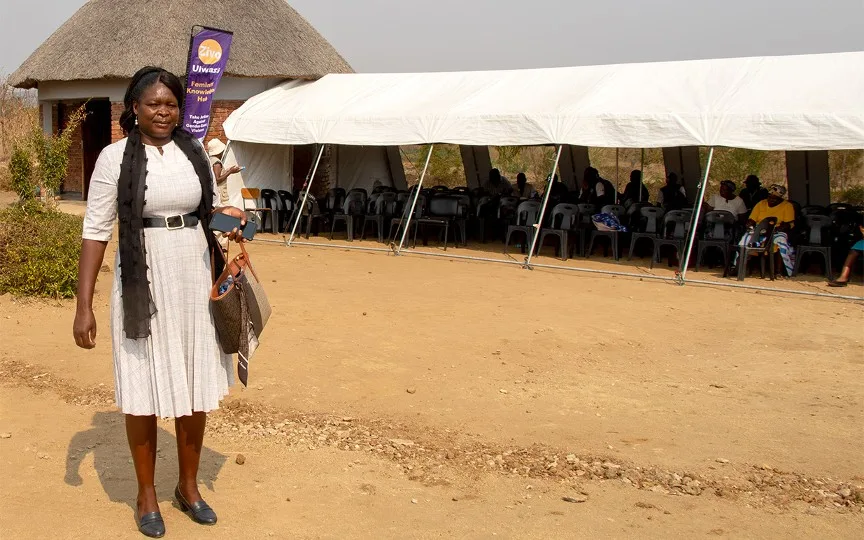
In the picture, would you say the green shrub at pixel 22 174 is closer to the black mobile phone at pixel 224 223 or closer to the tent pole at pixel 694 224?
the tent pole at pixel 694 224

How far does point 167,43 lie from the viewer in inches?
666

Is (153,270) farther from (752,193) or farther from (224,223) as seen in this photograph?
(752,193)

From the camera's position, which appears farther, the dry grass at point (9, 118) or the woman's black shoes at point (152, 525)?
the dry grass at point (9, 118)

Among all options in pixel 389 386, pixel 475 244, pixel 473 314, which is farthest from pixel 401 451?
pixel 475 244

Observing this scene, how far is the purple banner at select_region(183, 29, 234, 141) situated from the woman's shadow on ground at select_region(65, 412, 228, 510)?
28.9ft

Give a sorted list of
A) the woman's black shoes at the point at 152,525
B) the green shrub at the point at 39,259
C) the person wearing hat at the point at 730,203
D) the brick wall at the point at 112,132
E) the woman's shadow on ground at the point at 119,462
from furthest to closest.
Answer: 1. the brick wall at the point at 112,132
2. the person wearing hat at the point at 730,203
3. the green shrub at the point at 39,259
4. the woman's shadow on ground at the point at 119,462
5. the woman's black shoes at the point at 152,525

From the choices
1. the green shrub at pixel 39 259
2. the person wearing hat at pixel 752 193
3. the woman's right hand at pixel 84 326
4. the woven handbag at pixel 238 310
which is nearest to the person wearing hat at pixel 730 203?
the person wearing hat at pixel 752 193

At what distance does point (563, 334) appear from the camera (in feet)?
26.2

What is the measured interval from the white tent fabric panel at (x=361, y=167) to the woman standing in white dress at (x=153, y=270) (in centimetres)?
1404

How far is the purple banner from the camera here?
1323 cm

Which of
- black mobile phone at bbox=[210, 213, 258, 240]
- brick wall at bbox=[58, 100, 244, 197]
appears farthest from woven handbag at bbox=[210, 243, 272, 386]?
brick wall at bbox=[58, 100, 244, 197]

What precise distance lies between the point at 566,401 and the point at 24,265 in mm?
4997

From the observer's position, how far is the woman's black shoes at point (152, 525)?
3.64 metres

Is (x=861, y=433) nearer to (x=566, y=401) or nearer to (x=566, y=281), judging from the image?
(x=566, y=401)
